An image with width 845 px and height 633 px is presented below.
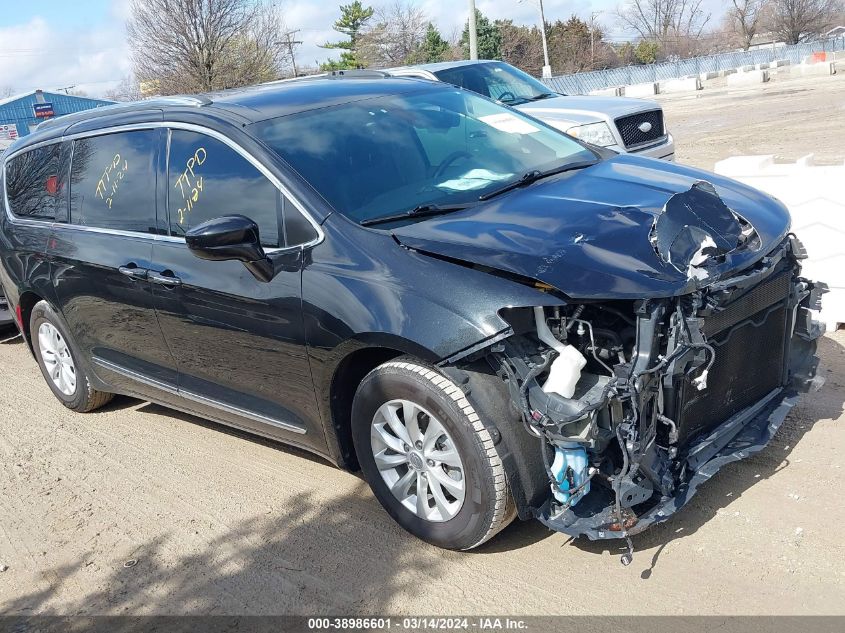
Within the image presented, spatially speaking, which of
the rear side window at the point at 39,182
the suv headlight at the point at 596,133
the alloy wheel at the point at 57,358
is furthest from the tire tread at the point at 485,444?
the suv headlight at the point at 596,133

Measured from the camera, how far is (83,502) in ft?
15.4

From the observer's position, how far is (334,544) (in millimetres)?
3889

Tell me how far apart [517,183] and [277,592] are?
217cm

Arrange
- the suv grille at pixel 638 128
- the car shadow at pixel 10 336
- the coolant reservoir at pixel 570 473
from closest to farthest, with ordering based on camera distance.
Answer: the coolant reservoir at pixel 570 473, the car shadow at pixel 10 336, the suv grille at pixel 638 128

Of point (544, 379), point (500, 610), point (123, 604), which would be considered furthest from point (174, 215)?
point (500, 610)

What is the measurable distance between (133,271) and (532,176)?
86.5 inches

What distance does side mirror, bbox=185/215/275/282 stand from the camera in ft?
12.0

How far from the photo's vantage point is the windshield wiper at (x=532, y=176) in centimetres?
402

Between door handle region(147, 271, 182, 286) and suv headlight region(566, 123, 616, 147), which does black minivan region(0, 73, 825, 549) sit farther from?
suv headlight region(566, 123, 616, 147)

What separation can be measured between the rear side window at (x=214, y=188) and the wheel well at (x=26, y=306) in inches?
83.6

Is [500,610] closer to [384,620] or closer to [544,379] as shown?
[384,620]

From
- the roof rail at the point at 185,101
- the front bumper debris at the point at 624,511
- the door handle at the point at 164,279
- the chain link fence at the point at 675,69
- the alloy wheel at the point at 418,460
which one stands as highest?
the chain link fence at the point at 675,69

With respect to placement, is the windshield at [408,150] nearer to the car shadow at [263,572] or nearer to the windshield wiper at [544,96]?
the car shadow at [263,572]

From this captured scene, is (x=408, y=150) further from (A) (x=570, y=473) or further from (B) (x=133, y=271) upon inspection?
(A) (x=570, y=473)
